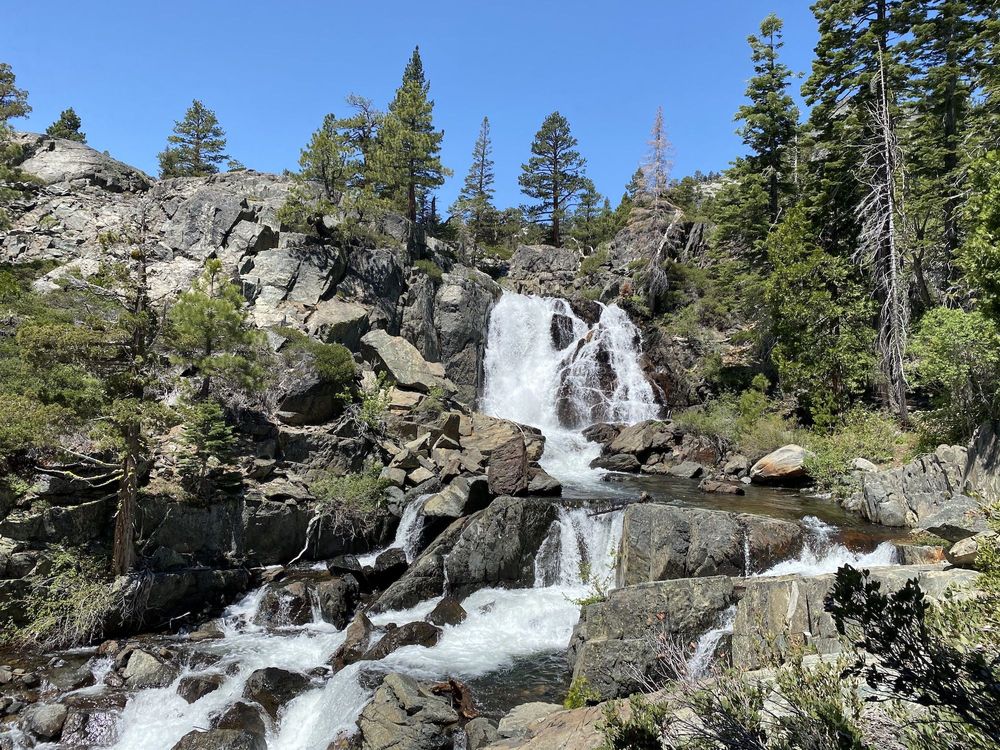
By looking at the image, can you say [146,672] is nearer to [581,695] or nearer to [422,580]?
[422,580]

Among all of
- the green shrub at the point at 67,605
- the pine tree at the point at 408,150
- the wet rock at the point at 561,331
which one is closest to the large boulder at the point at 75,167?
the pine tree at the point at 408,150

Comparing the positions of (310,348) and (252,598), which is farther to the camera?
(310,348)

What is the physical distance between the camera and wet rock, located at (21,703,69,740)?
872cm

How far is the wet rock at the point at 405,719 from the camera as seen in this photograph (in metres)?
8.24

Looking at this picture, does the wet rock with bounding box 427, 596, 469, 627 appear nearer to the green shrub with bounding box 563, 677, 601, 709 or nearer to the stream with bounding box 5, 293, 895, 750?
the stream with bounding box 5, 293, 895, 750

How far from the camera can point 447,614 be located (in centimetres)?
1272

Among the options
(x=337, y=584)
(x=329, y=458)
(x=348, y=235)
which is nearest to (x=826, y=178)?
(x=348, y=235)

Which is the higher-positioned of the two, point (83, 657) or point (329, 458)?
point (329, 458)

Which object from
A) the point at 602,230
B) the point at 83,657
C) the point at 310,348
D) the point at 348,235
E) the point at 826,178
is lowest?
the point at 83,657

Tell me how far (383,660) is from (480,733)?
325 centimetres

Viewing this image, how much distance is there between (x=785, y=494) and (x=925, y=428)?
496 cm

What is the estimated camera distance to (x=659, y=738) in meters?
4.59

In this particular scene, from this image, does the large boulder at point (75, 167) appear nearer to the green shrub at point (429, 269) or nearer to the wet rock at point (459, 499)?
the green shrub at point (429, 269)

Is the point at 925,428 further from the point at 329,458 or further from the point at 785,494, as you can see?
the point at 329,458
